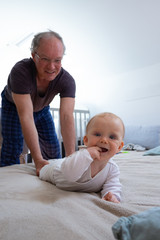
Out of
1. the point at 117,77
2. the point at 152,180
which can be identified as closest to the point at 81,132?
the point at 117,77

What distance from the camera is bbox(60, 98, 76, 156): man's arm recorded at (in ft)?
4.55

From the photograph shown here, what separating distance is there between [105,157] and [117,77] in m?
3.12

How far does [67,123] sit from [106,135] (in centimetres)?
67

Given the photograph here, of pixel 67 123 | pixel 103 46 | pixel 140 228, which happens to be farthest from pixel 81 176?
pixel 103 46

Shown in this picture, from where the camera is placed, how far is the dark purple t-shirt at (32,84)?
1.24 metres

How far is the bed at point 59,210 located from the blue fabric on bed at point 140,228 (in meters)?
0.10

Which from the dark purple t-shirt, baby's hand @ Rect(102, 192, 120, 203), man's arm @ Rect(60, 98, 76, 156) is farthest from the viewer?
man's arm @ Rect(60, 98, 76, 156)

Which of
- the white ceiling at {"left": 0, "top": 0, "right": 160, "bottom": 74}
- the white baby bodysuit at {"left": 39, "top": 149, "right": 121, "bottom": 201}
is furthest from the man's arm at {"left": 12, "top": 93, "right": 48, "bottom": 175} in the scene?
the white ceiling at {"left": 0, "top": 0, "right": 160, "bottom": 74}

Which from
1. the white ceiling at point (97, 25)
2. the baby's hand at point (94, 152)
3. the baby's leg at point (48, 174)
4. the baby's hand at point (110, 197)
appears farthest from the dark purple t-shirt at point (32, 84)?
the white ceiling at point (97, 25)

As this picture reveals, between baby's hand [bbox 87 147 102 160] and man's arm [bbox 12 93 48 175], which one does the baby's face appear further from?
man's arm [bbox 12 93 48 175]

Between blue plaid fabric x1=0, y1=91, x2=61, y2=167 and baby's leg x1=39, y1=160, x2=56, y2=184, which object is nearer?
baby's leg x1=39, y1=160, x2=56, y2=184

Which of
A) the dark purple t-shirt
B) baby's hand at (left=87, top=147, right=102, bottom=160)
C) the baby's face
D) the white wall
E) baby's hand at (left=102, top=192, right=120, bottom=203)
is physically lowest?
baby's hand at (left=102, top=192, right=120, bottom=203)

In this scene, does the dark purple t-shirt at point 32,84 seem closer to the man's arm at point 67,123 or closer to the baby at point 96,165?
the man's arm at point 67,123

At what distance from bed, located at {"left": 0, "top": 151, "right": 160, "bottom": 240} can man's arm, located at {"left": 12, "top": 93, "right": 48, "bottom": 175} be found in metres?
0.23
